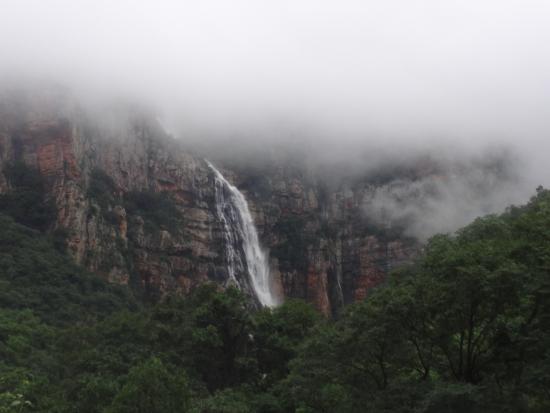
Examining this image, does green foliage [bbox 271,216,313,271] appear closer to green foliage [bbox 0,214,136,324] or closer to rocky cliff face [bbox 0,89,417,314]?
rocky cliff face [bbox 0,89,417,314]

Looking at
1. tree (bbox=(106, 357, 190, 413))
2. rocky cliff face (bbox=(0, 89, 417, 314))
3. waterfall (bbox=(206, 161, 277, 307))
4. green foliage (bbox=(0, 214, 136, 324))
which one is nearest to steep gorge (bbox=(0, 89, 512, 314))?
rocky cliff face (bbox=(0, 89, 417, 314))

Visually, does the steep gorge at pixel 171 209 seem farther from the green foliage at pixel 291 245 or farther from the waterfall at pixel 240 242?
the waterfall at pixel 240 242

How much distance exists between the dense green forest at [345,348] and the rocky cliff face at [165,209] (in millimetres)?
21845

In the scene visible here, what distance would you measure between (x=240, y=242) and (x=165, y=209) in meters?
9.41

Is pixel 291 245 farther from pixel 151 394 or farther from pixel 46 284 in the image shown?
pixel 151 394

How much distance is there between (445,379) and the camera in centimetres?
2139

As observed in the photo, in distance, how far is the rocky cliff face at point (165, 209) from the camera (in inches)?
2704

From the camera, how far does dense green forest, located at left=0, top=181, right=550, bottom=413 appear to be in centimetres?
1925

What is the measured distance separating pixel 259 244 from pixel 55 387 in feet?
172

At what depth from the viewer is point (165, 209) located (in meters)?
76.4

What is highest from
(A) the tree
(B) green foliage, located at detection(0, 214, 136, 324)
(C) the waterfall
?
(C) the waterfall

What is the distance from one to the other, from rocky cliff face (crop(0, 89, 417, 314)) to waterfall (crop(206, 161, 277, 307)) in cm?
99

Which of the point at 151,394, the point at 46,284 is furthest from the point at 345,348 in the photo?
the point at 46,284

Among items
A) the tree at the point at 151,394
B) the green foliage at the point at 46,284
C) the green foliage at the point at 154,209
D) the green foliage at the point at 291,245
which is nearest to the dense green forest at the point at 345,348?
the tree at the point at 151,394
